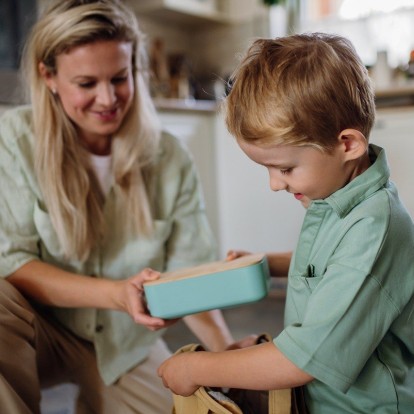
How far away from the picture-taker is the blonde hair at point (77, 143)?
1.16 metres

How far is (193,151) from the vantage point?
2.73 m

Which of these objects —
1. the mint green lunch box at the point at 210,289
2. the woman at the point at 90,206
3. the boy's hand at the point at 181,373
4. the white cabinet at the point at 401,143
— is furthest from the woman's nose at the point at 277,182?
the white cabinet at the point at 401,143

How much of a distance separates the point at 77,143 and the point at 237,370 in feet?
2.30

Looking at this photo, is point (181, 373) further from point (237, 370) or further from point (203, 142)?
point (203, 142)

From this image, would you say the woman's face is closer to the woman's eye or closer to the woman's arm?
the woman's eye

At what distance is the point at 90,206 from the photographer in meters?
1.24

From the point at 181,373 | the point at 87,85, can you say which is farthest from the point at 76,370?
the point at 87,85

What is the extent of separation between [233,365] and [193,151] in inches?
80.0

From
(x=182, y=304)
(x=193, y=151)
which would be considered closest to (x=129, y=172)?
(x=182, y=304)

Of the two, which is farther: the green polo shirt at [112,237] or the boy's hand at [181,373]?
the green polo shirt at [112,237]

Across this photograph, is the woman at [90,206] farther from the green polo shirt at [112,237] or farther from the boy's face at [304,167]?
the boy's face at [304,167]

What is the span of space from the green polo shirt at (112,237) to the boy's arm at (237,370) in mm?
423

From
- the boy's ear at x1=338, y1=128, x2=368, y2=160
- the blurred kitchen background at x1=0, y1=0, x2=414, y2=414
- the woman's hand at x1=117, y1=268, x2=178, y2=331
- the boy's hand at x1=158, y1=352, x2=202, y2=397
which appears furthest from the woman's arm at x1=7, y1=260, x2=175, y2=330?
the blurred kitchen background at x1=0, y1=0, x2=414, y2=414

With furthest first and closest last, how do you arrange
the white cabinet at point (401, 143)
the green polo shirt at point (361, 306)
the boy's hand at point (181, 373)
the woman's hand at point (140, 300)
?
the white cabinet at point (401, 143), the woman's hand at point (140, 300), the boy's hand at point (181, 373), the green polo shirt at point (361, 306)
